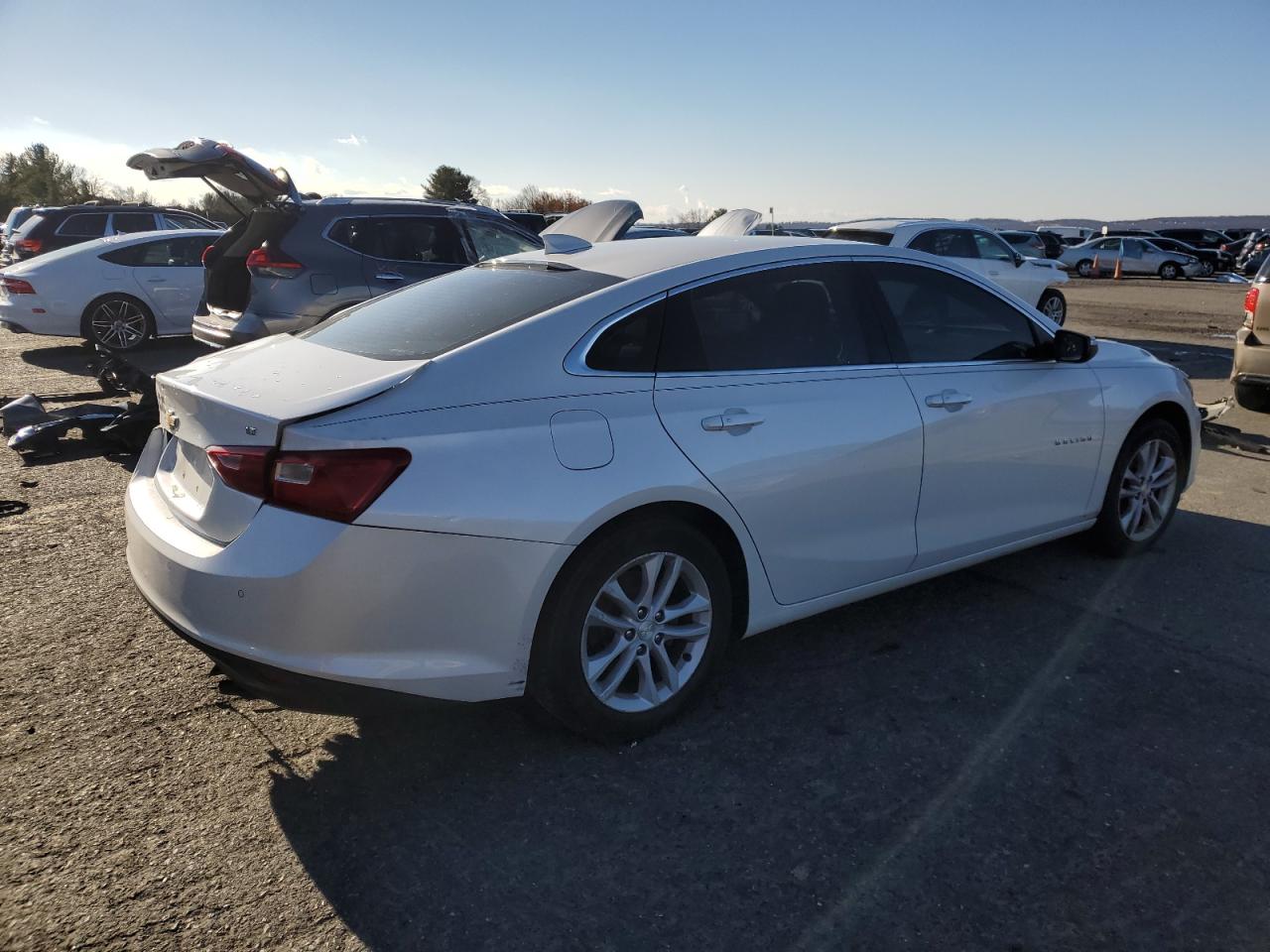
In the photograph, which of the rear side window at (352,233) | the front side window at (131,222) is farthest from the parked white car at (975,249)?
the front side window at (131,222)

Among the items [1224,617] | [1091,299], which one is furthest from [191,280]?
[1091,299]

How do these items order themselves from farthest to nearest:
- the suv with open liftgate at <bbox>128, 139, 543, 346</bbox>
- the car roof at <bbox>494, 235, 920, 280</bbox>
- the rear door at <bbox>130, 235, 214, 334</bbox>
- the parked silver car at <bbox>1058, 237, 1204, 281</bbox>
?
1. the parked silver car at <bbox>1058, 237, 1204, 281</bbox>
2. the rear door at <bbox>130, 235, 214, 334</bbox>
3. the suv with open liftgate at <bbox>128, 139, 543, 346</bbox>
4. the car roof at <bbox>494, 235, 920, 280</bbox>

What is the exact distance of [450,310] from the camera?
343 centimetres

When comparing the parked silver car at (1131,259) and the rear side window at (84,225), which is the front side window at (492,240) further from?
the parked silver car at (1131,259)

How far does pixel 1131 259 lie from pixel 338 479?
39.6 m

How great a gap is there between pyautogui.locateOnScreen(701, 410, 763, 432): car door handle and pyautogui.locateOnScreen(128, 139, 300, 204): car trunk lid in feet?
15.1

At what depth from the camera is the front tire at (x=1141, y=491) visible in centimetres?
478

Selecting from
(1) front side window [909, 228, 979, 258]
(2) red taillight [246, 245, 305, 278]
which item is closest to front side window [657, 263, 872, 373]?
(2) red taillight [246, 245, 305, 278]

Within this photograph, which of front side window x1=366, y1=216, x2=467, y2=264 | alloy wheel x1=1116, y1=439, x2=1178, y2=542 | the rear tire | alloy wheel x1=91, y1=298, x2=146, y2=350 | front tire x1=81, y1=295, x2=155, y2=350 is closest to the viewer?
alloy wheel x1=1116, y1=439, x2=1178, y2=542

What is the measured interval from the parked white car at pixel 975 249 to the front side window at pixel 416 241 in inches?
182

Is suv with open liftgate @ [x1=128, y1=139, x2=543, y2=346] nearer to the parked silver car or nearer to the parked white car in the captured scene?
the parked white car

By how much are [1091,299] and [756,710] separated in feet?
80.8

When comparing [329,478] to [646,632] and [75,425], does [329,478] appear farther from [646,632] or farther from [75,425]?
[75,425]

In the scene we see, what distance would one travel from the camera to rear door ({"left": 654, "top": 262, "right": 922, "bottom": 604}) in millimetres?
3219
